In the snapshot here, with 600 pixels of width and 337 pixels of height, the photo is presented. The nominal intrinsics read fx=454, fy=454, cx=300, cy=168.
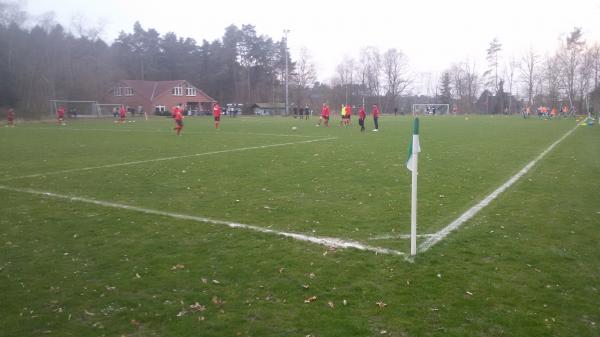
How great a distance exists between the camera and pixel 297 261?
5.26 meters

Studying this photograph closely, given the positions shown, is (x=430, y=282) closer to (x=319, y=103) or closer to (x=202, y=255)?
(x=202, y=255)

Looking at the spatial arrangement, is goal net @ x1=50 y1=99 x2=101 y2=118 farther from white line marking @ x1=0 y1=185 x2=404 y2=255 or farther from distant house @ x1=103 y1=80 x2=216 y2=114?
white line marking @ x1=0 y1=185 x2=404 y2=255

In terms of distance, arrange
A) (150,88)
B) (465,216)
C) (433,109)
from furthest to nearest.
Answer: (433,109)
(150,88)
(465,216)

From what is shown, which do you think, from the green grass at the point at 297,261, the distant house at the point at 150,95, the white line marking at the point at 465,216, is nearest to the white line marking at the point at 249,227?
the green grass at the point at 297,261

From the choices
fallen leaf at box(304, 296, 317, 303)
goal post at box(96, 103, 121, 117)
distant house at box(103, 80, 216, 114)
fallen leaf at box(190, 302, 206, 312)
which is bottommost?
fallen leaf at box(190, 302, 206, 312)

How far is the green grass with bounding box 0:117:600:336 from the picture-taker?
12.7ft

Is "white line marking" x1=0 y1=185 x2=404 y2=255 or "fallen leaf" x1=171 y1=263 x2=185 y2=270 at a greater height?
"white line marking" x1=0 y1=185 x2=404 y2=255

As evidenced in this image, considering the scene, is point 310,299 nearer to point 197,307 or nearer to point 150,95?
point 197,307

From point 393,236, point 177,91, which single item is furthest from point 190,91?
point 393,236

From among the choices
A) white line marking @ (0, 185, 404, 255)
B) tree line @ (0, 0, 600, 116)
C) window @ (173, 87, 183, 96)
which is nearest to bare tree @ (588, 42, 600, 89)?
tree line @ (0, 0, 600, 116)

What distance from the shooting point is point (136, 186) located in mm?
10094

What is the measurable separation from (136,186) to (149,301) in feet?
20.6

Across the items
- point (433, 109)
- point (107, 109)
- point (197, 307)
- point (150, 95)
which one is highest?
point (150, 95)

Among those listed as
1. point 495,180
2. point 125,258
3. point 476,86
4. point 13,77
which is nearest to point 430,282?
point 125,258
